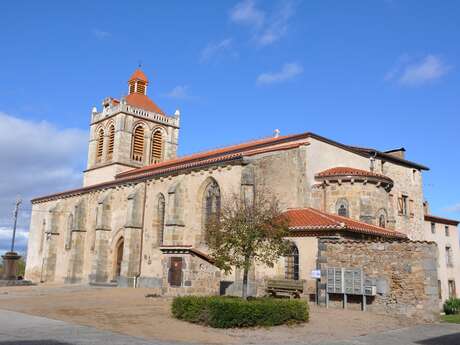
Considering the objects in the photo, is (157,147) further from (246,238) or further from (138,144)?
(246,238)

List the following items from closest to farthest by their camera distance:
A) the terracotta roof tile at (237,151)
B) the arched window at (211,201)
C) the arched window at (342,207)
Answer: the arched window at (342,207), the terracotta roof tile at (237,151), the arched window at (211,201)

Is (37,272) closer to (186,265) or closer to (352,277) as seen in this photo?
(186,265)

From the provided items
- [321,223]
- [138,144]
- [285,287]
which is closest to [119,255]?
[138,144]

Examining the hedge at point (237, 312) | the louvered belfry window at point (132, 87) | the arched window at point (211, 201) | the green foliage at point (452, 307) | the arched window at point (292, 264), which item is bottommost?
the green foliage at point (452, 307)

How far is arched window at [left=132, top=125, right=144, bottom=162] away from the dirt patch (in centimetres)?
2409

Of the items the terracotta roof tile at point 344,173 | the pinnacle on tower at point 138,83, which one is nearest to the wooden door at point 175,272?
the terracotta roof tile at point 344,173

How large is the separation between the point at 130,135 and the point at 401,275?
99.5 feet

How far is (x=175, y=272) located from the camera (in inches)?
797

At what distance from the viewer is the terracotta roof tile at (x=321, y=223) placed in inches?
770

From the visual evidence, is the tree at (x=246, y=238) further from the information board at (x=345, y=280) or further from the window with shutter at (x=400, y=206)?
the window with shutter at (x=400, y=206)

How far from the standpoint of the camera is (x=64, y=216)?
38750 mm

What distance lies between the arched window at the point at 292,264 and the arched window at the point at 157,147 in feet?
82.9

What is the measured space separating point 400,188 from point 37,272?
105ft

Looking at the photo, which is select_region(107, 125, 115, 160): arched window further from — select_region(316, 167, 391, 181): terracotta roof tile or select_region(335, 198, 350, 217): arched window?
select_region(335, 198, 350, 217): arched window
